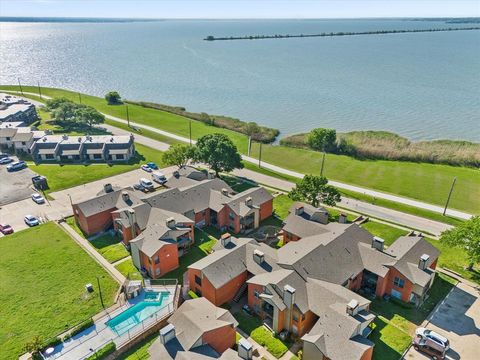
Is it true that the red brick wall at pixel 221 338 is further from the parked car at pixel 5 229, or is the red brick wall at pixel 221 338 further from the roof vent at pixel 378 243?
the parked car at pixel 5 229

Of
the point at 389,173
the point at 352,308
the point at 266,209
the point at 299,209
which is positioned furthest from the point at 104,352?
the point at 389,173

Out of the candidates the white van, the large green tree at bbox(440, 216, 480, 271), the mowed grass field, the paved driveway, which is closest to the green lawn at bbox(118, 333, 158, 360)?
the paved driveway

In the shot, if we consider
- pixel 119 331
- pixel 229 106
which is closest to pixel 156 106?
pixel 229 106

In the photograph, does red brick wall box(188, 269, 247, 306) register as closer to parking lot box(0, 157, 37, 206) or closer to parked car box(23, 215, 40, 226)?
parked car box(23, 215, 40, 226)

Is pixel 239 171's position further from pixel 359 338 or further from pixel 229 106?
pixel 229 106

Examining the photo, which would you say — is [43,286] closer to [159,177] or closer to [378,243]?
[159,177]
